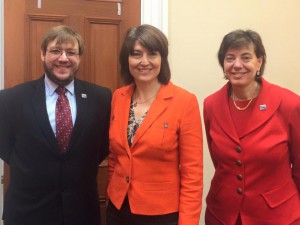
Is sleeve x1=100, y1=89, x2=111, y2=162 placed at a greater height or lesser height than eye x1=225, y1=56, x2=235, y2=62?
lesser

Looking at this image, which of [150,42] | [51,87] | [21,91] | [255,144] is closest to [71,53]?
[51,87]

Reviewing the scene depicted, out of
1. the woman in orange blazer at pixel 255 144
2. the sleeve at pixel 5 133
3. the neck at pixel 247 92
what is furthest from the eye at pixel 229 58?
the sleeve at pixel 5 133

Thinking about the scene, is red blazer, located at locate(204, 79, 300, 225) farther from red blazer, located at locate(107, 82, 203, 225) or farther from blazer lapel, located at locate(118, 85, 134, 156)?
blazer lapel, located at locate(118, 85, 134, 156)

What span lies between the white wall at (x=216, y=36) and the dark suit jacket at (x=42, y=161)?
818 millimetres

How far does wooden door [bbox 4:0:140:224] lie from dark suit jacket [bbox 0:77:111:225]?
391 millimetres

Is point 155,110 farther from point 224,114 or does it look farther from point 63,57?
point 63,57

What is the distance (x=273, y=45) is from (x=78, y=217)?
68.7 inches

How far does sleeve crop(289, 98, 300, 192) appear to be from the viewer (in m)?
1.66

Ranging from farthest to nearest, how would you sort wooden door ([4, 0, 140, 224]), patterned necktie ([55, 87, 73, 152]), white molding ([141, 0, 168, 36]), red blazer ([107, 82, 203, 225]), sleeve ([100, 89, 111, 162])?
white molding ([141, 0, 168, 36])
wooden door ([4, 0, 140, 224])
sleeve ([100, 89, 111, 162])
patterned necktie ([55, 87, 73, 152])
red blazer ([107, 82, 203, 225])

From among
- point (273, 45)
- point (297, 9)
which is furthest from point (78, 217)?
point (297, 9)

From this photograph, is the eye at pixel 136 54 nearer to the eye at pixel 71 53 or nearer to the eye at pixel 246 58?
the eye at pixel 71 53

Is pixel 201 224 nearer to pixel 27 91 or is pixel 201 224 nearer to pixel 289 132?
pixel 289 132

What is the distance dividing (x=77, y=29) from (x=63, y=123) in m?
0.74

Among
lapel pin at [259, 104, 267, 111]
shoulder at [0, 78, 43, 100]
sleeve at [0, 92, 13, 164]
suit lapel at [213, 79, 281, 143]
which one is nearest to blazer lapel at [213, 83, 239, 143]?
suit lapel at [213, 79, 281, 143]
